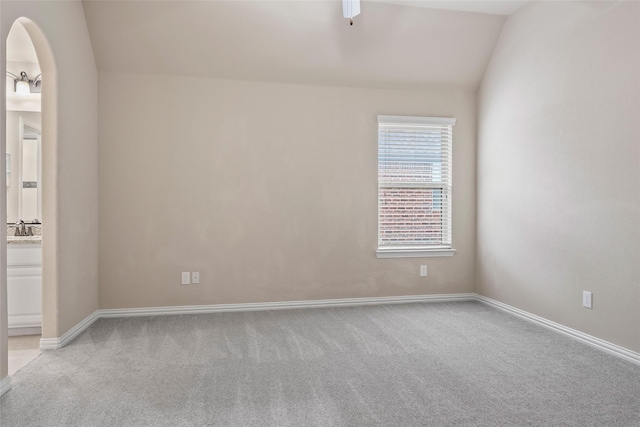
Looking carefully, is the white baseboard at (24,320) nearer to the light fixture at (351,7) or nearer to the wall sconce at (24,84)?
the wall sconce at (24,84)

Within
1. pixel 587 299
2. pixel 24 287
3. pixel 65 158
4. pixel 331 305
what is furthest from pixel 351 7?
pixel 24 287

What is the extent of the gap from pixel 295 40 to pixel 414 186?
200cm

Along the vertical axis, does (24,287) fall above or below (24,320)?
above

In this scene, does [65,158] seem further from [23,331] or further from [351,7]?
[351,7]

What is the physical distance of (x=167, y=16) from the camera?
3801 millimetres

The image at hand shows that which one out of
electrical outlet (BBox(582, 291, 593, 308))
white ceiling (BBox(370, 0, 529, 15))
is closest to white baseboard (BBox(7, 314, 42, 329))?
white ceiling (BBox(370, 0, 529, 15))

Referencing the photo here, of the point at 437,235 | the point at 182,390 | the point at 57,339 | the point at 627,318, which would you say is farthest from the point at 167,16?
the point at 627,318

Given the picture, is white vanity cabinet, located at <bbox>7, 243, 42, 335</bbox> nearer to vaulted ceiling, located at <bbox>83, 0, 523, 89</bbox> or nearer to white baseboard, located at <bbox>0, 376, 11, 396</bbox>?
white baseboard, located at <bbox>0, 376, 11, 396</bbox>

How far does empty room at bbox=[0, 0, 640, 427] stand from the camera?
2.54 meters

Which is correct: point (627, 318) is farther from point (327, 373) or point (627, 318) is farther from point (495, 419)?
point (327, 373)

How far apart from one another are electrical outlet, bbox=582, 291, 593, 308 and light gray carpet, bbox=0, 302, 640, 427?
31 centimetres

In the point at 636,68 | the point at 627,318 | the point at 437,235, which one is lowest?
the point at 627,318

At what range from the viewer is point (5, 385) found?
2.45 metres

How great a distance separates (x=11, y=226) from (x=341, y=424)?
370 cm
